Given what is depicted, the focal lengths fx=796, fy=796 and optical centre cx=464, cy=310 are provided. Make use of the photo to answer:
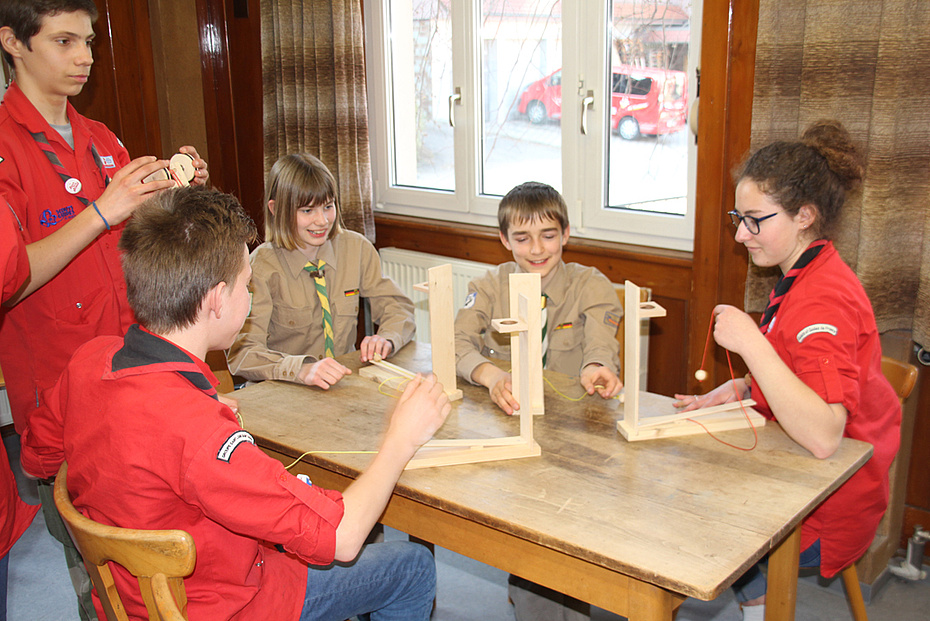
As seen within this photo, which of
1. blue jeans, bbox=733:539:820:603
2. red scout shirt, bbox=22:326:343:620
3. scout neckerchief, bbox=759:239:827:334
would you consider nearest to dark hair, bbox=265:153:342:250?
red scout shirt, bbox=22:326:343:620

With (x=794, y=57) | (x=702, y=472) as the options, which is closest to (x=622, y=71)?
(x=794, y=57)

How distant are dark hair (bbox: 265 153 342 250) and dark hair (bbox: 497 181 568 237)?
1.91 feet

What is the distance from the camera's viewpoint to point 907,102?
2.19 meters

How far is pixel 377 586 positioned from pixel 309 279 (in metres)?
1.17

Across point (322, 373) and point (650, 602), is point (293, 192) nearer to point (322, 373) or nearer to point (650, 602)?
point (322, 373)

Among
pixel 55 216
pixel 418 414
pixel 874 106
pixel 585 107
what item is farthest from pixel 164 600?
pixel 585 107

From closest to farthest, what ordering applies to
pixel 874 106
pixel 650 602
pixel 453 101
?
pixel 650 602 < pixel 874 106 < pixel 453 101

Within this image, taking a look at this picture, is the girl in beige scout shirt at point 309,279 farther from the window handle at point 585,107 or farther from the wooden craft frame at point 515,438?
the window handle at point 585,107

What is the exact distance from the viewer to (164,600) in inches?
46.4

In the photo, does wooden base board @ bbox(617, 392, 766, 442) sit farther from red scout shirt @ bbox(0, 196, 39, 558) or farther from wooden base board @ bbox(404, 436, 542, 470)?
red scout shirt @ bbox(0, 196, 39, 558)

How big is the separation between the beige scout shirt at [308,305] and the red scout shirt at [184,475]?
88 centimetres

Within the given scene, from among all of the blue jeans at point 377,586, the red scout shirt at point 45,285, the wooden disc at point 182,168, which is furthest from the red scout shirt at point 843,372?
the red scout shirt at point 45,285

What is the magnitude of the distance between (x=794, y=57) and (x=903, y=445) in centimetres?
123

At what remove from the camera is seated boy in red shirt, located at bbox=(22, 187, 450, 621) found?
121 centimetres
